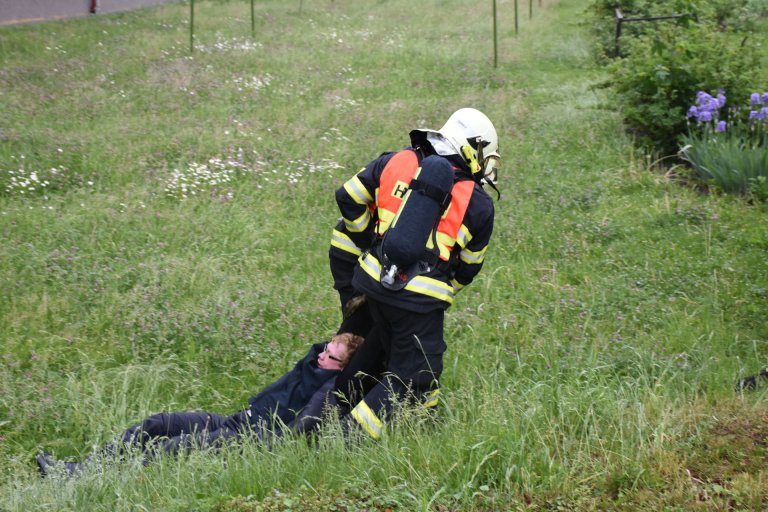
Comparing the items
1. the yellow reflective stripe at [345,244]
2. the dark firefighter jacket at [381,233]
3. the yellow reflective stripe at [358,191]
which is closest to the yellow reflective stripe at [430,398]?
the dark firefighter jacket at [381,233]

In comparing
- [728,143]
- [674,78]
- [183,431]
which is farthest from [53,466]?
[674,78]

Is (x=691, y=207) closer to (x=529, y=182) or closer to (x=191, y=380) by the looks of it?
(x=529, y=182)

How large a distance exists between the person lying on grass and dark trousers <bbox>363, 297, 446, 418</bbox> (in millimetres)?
437

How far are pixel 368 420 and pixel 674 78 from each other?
7708mm

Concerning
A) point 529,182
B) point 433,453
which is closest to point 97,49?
point 529,182

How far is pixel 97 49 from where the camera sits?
A: 16.4 m

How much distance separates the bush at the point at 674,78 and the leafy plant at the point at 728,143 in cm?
27

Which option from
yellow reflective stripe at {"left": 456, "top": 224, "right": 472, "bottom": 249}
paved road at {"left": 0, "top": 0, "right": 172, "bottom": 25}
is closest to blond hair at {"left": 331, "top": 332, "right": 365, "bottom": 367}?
yellow reflective stripe at {"left": 456, "top": 224, "right": 472, "bottom": 249}

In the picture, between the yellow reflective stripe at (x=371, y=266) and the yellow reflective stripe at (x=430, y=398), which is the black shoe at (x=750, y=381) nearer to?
the yellow reflective stripe at (x=430, y=398)

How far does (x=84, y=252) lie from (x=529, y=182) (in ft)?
15.7

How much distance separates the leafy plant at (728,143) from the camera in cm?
893

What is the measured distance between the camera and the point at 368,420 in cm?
438

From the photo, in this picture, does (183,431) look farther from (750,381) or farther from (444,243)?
(750,381)

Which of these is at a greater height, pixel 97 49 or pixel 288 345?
pixel 97 49
